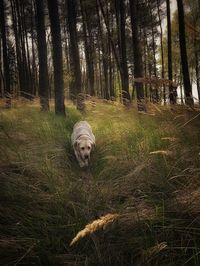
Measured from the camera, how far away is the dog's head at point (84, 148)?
551cm

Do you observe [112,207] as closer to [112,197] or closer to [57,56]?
[112,197]

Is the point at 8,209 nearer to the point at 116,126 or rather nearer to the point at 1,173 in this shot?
the point at 1,173

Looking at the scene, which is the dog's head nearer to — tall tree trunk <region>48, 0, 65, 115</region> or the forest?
the forest

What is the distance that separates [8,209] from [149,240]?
3.98 ft

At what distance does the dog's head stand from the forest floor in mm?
354

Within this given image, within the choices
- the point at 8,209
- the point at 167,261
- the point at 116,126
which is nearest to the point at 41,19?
the point at 116,126

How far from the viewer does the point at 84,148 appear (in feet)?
18.6

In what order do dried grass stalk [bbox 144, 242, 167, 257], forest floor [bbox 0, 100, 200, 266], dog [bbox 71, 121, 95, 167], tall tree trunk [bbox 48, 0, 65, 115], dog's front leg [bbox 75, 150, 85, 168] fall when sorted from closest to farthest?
dried grass stalk [bbox 144, 242, 167, 257] → forest floor [bbox 0, 100, 200, 266] → dog's front leg [bbox 75, 150, 85, 168] → dog [bbox 71, 121, 95, 167] → tall tree trunk [bbox 48, 0, 65, 115]

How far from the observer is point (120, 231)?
103 inches

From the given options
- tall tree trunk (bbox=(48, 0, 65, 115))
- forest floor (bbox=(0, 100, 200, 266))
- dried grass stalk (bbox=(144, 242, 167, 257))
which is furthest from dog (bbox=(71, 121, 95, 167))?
tall tree trunk (bbox=(48, 0, 65, 115))

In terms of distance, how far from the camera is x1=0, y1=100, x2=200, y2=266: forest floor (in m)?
2.19

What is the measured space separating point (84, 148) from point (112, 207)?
262cm

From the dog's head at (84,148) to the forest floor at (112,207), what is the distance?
0.35 meters

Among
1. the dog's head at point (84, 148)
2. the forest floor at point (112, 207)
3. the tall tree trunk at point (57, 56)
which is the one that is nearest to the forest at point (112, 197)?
the forest floor at point (112, 207)
